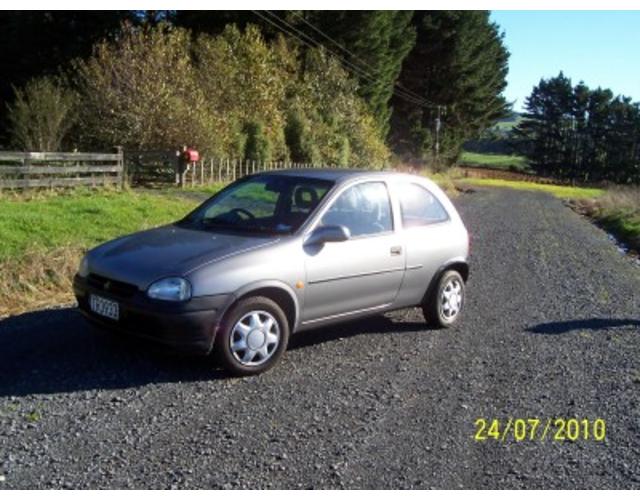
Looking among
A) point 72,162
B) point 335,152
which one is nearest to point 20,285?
point 72,162

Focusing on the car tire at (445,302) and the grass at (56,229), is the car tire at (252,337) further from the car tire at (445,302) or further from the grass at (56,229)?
the grass at (56,229)

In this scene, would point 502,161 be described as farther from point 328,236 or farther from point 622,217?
point 328,236

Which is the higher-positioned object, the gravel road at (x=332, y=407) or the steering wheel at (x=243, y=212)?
the steering wheel at (x=243, y=212)

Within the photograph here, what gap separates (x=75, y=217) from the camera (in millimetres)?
11375

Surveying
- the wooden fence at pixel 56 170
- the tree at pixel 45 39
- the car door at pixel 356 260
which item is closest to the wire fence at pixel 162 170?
the wooden fence at pixel 56 170

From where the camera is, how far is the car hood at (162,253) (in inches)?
206

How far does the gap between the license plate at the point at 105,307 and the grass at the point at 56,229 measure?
1830 millimetres

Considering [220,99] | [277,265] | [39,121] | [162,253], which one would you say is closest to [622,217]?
[220,99]

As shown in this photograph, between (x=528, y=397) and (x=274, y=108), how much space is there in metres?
24.8

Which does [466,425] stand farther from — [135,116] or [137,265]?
[135,116]

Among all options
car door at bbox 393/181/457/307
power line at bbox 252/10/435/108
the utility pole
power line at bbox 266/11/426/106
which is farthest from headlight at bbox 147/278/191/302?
the utility pole

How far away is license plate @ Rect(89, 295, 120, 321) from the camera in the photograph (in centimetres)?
532

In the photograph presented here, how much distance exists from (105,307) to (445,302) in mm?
3631

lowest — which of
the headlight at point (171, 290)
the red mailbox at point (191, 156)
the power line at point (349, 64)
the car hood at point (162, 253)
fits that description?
the headlight at point (171, 290)
